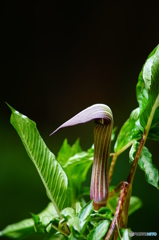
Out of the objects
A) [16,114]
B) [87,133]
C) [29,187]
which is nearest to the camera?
[16,114]

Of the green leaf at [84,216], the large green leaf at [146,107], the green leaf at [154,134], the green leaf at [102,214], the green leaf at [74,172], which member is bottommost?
the green leaf at [74,172]

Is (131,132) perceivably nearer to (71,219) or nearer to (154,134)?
(154,134)

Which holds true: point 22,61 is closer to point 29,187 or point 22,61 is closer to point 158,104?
point 29,187

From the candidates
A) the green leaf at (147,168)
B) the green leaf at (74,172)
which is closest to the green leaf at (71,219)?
the green leaf at (147,168)

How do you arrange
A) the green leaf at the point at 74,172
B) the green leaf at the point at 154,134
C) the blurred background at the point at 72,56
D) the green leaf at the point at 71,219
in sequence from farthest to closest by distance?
the blurred background at the point at 72,56 → the green leaf at the point at 74,172 → the green leaf at the point at 154,134 → the green leaf at the point at 71,219

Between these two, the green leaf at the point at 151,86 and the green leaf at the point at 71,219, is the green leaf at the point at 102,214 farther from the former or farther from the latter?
the green leaf at the point at 151,86

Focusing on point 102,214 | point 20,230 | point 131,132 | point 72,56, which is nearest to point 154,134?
point 131,132

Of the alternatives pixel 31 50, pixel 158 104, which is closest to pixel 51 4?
pixel 31 50
